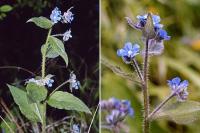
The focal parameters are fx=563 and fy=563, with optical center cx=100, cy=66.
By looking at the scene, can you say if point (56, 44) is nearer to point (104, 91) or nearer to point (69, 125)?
point (69, 125)

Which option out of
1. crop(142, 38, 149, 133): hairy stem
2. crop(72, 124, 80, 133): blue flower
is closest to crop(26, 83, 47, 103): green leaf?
crop(72, 124, 80, 133): blue flower

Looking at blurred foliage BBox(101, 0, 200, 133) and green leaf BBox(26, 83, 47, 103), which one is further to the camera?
blurred foliage BBox(101, 0, 200, 133)

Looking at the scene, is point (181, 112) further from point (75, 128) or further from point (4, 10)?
point (4, 10)

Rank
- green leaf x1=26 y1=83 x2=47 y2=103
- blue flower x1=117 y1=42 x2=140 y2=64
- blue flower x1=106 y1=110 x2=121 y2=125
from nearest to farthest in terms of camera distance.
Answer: blue flower x1=117 y1=42 x2=140 y2=64 → green leaf x1=26 y1=83 x2=47 y2=103 → blue flower x1=106 y1=110 x2=121 y2=125

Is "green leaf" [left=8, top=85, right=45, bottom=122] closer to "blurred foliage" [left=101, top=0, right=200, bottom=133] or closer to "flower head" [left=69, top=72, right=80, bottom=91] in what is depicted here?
"flower head" [left=69, top=72, right=80, bottom=91]

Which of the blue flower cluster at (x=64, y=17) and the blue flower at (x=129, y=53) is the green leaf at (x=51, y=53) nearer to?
the blue flower cluster at (x=64, y=17)

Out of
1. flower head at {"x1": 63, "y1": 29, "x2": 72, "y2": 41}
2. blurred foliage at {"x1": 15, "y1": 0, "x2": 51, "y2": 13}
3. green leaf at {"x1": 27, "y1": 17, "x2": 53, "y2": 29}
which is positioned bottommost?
flower head at {"x1": 63, "y1": 29, "x2": 72, "y2": 41}

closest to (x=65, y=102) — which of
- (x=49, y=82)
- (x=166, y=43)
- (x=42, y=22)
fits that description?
(x=49, y=82)

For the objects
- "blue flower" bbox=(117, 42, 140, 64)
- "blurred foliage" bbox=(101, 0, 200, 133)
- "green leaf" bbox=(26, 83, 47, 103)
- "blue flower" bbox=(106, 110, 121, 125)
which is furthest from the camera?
"blurred foliage" bbox=(101, 0, 200, 133)
